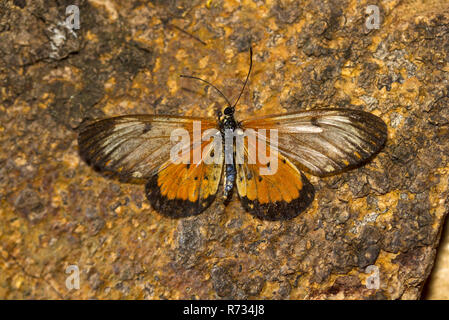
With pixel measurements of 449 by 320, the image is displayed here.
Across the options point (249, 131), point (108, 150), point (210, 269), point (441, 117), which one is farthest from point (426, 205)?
point (108, 150)

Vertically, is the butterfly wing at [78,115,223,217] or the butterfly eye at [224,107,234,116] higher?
the butterfly eye at [224,107,234,116]

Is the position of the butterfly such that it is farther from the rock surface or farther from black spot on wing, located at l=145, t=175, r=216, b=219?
the rock surface

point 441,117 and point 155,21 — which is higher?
point 155,21

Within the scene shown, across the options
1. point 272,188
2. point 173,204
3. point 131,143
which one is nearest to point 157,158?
point 131,143

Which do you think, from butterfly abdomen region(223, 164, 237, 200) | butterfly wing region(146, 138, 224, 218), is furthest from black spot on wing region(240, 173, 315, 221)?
butterfly wing region(146, 138, 224, 218)

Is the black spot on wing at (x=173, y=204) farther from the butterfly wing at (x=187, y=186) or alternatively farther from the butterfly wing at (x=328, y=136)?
the butterfly wing at (x=328, y=136)

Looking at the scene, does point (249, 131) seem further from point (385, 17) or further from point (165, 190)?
point (385, 17)
